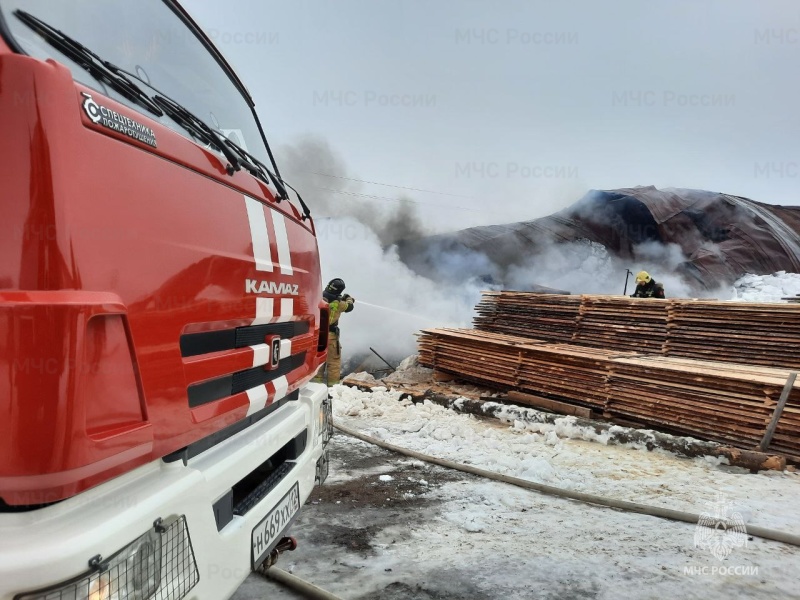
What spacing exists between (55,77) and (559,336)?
27.9 ft

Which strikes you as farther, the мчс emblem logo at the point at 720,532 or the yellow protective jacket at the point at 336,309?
the yellow protective jacket at the point at 336,309

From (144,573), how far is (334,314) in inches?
258

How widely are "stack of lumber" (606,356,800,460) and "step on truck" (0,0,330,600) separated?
5.36 metres

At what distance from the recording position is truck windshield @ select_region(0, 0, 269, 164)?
142 centimetres

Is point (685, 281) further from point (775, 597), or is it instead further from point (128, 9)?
point (128, 9)

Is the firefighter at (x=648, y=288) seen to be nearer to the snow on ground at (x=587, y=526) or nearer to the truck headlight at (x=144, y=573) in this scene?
the snow on ground at (x=587, y=526)

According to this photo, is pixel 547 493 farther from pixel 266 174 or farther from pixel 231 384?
pixel 266 174

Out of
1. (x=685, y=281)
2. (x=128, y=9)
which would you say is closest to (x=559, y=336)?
(x=128, y=9)

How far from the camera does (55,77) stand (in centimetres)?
118

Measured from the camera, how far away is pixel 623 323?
795 centimetres

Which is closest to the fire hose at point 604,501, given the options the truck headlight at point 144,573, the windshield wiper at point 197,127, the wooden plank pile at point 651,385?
the wooden plank pile at point 651,385

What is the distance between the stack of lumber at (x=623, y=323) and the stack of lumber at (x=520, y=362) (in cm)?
58

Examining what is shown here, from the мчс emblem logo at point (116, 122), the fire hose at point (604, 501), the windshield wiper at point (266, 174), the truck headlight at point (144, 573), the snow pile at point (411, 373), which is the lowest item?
the snow pile at point (411, 373)

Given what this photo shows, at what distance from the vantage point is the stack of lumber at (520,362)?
688cm
